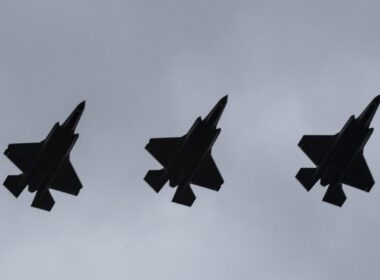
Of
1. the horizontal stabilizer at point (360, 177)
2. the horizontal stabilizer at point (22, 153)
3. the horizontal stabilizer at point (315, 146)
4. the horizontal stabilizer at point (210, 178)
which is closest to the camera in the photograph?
the horizontal stabilizer at point (22, 153)

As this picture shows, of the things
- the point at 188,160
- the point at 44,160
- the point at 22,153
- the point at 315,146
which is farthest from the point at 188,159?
the point at 22,153

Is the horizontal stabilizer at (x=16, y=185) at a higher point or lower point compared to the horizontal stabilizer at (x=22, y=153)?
lower

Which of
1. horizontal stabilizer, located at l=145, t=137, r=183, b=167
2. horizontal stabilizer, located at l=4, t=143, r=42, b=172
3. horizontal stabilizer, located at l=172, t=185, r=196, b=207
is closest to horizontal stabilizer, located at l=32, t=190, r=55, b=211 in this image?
horizontal stabilizer, located at l=4, t=143, r=42, b=172

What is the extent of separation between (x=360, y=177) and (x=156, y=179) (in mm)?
20957

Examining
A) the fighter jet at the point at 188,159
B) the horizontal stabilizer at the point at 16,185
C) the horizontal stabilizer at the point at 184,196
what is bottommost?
the horizontal stabilizer at the point at 16,185

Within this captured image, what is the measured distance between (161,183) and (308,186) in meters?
14.6

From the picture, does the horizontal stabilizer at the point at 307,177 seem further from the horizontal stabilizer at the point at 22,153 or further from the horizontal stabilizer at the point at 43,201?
the horizontal stabilizer at the point at 22,153

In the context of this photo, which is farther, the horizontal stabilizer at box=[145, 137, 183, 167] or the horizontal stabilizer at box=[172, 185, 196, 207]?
the horizontal stabilizer at box=[172, 185, 196, 207]

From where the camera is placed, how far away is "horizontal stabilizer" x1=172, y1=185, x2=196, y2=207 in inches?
3472

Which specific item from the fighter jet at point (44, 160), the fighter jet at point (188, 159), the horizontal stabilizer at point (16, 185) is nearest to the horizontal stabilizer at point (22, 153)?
the fighter jet at point (44, 160)

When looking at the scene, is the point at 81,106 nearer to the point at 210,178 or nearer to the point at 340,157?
the point at 210,178

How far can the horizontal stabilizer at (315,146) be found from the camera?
86.9 metres

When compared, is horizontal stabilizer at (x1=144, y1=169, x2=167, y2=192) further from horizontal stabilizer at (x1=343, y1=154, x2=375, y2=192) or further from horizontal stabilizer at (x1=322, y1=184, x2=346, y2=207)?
horizontal stabilizer at (x1=343, y1=154, x2=375, y2=192)

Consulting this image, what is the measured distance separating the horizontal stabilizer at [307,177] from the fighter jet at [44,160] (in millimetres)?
22523
